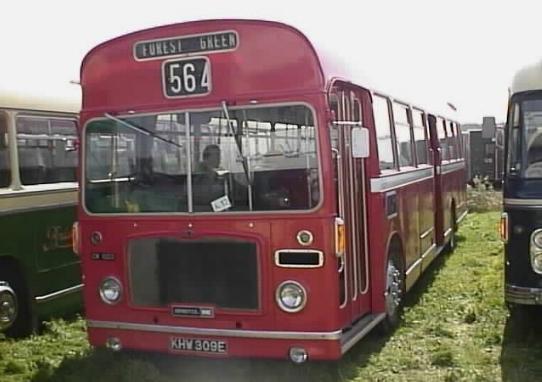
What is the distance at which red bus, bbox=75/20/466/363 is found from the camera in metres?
5.57

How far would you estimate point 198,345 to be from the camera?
586 centimetres

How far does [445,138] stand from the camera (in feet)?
42.0

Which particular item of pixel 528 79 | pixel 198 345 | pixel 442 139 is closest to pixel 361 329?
pixel 198 345

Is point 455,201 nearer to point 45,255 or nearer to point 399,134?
point 399,134

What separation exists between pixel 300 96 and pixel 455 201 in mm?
8605

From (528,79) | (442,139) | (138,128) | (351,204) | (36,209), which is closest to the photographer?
(138,128)

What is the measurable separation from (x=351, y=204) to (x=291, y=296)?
1.19 m

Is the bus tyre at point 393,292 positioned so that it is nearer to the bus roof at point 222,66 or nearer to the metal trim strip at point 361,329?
the metal trim strip at point 361,329

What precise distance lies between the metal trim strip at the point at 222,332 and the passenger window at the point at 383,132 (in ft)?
6.99

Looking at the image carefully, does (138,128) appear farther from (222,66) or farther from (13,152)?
(13,152)

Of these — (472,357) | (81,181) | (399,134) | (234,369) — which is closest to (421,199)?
(399,134)

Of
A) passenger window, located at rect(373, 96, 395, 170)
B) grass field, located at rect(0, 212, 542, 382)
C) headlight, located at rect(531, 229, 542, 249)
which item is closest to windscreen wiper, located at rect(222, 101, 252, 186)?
grass field, located at rect(0, 212, 542, 382)

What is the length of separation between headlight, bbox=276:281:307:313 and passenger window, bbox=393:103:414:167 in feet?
10.0

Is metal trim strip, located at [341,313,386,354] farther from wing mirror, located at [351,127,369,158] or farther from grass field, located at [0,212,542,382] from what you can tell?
wing mirror, located at [351,127,369,158]
